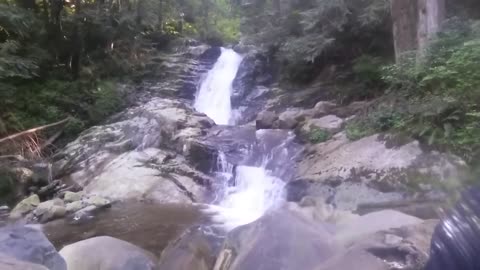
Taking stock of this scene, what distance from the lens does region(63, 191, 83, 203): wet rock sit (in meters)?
10.5

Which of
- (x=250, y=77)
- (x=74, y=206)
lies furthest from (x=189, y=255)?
(x=250, y=77)

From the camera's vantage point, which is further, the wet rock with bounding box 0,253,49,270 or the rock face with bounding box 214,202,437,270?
the wet rock with bounding box 0,253,49,270

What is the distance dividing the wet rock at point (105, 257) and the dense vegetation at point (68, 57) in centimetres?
756

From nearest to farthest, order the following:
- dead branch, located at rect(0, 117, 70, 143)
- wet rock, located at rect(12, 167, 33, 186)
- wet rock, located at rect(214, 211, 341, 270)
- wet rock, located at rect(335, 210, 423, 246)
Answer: wet rock, located at rect(214, 211, 341, 270), wet rock, located at rect(335, 210, 423, 246), wet rock, located at rect(12, 167, 33, 186), dead branch, located at rect(0, 117, 70, 143)

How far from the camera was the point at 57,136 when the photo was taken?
14.0 m

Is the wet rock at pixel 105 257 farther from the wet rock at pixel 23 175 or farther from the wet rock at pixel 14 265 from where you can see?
the wet rock at pixel 23 175

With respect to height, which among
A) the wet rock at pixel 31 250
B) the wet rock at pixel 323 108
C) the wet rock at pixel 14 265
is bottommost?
the wet rock at pixel 323 108

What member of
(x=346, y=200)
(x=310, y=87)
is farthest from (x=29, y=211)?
(x=310, y=87)

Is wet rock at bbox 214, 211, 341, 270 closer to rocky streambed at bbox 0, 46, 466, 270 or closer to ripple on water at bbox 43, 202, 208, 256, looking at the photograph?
rocky streambed at bbox 0, 46, 466, 270

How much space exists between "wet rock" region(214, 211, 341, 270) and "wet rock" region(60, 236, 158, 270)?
3.69 feet

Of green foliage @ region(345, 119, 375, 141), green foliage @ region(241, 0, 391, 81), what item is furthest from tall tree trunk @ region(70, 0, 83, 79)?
green foliage @ region(345, 119, 375, 141)

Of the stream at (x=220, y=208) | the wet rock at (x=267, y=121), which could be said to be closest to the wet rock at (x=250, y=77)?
the wet rock at (x=267, y=121)

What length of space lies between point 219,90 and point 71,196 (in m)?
8.86

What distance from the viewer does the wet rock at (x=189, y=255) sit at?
534 cm
